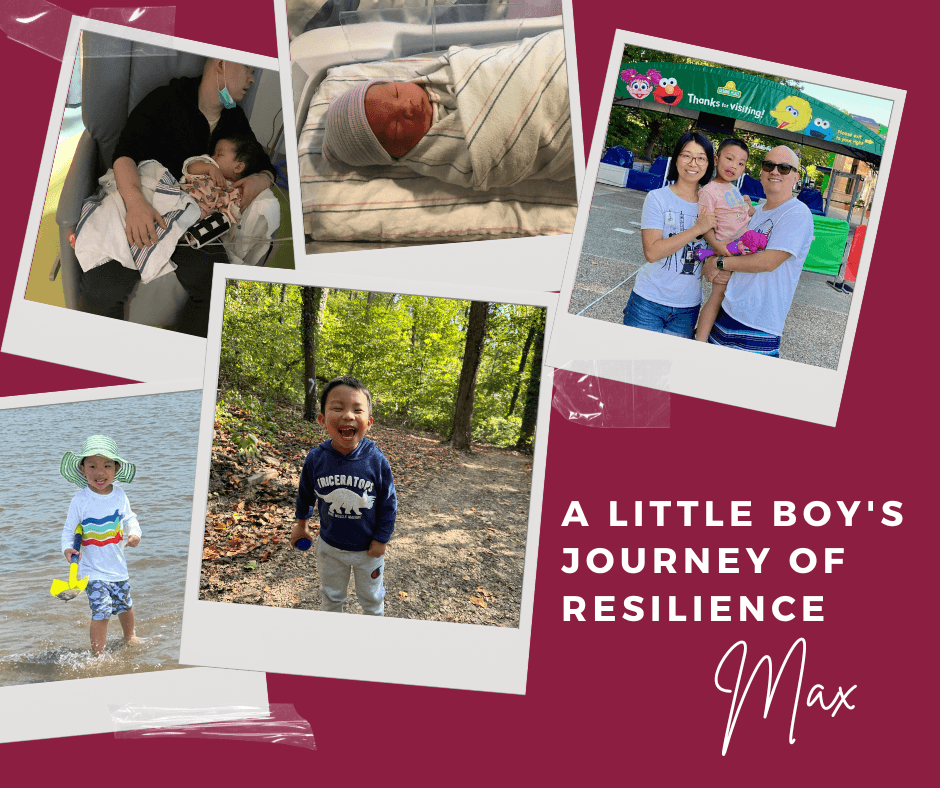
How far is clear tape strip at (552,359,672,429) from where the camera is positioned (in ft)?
11.5

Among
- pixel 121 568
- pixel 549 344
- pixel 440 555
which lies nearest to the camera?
pixel 549 344

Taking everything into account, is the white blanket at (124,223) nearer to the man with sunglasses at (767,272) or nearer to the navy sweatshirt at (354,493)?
the navy sweatshirt at (354,493)

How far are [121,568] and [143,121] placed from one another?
2215 mm

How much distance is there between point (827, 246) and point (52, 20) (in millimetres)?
3846

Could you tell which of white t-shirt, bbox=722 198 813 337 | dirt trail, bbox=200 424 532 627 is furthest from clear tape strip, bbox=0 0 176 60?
white t-shirt, bbox=722 198 813 337

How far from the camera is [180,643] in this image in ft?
11.9

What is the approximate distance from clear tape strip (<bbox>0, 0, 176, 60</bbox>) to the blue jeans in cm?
257

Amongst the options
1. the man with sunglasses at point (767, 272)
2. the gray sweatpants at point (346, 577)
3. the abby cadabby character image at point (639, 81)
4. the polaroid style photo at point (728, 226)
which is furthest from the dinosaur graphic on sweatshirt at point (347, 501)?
the abby cadabby character image at point (639, 81)

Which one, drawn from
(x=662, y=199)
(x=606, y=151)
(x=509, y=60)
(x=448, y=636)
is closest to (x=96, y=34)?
(x=509, y=60)

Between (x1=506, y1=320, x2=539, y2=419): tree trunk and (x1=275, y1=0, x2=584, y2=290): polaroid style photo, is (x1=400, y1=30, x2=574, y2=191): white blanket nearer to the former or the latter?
(x1=275, y1=0, x2=584, y2=290): polaroid style photo

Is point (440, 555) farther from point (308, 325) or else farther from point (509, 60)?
point (509, 60)

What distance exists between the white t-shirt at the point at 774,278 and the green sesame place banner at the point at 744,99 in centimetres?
34

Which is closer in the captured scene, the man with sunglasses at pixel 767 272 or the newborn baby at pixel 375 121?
the man with sunglasses at pixel 767 272

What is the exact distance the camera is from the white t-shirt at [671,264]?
3.64 meters
